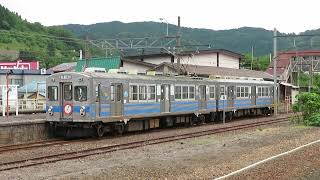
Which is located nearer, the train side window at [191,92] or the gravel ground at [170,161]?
the gravel ground at [170,161]

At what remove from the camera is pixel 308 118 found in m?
29.5

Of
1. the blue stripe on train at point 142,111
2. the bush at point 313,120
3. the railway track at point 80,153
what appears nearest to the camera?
the railway track at point 80,153

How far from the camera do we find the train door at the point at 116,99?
71.2 feet

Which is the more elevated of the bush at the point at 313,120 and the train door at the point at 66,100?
the train door at the point at 66,100

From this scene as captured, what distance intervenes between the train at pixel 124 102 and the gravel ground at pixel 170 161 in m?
1.53

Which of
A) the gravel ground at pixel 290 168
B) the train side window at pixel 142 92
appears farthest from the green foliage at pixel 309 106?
the gravel ground at pixel 290 168

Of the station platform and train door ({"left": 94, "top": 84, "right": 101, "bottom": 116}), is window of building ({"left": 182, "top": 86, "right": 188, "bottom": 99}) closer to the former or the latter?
train door ({"left": 94, "top": 84, "right": 101, "bottom": 116})

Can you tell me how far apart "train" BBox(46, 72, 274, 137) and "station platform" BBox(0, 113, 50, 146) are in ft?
1.60

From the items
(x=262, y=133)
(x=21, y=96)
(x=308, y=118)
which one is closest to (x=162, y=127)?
(x=262, y=133)

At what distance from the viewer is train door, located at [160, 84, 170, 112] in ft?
84.0

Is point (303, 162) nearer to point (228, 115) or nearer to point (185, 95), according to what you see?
point (185, 95)

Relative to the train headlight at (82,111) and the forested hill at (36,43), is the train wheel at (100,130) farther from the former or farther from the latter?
the forested hill at (36,43)

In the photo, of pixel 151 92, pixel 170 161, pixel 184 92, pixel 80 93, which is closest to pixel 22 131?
pixel 80 93

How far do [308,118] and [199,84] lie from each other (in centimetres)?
644
